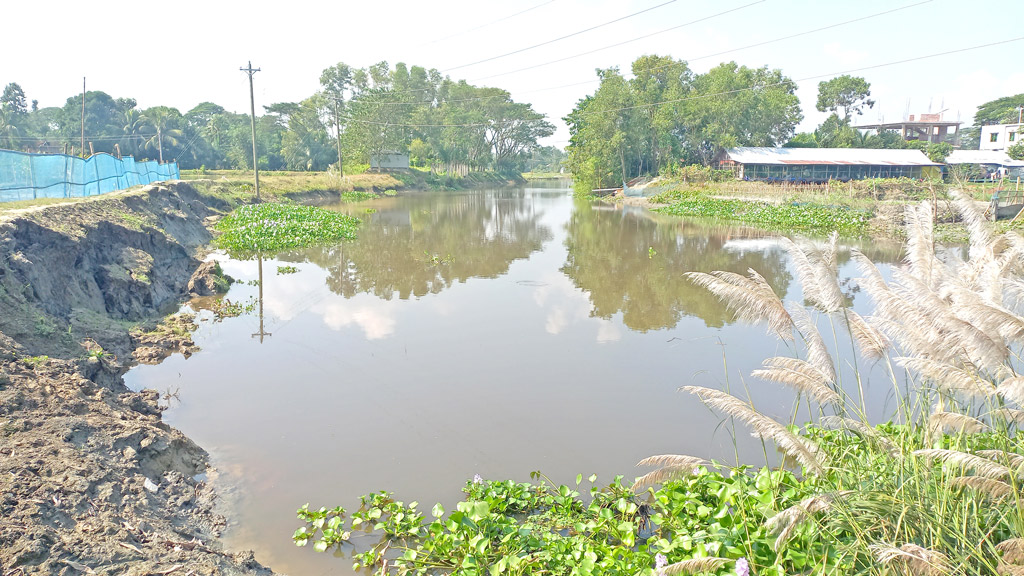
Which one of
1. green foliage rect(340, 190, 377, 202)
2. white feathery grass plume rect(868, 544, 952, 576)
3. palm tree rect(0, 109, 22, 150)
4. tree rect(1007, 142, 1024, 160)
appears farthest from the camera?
palm tree rect(0, 109, 22, 150)

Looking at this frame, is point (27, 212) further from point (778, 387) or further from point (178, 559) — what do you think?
point (778, 387)

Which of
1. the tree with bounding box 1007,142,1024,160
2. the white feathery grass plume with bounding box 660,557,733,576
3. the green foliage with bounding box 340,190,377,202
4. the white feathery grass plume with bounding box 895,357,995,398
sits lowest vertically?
the white feathery grass plume with bounding box 660,557,733,576

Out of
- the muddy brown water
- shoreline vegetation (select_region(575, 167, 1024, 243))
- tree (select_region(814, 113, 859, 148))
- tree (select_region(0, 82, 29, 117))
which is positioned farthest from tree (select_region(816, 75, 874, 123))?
tree (select_region(0, 82, 29, 117))

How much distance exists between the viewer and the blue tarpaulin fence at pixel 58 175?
13.5 m

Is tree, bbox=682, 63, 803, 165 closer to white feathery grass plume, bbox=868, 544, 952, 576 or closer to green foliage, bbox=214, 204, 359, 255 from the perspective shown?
green foliage, bbox=214, 204, 359, 255

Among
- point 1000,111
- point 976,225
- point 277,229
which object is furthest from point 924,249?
point 1000,111

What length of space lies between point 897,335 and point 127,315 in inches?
447

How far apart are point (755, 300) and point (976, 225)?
1701mm

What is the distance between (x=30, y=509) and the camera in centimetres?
371

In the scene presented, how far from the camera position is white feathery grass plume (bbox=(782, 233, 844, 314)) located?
10.9ft

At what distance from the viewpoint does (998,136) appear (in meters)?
59.8

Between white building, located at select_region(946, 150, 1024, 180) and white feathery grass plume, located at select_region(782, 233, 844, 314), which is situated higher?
white building, located at select_region(946, 150, 1024, 180)

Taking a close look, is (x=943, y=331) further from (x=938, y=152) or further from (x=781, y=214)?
(x=938, y=152)

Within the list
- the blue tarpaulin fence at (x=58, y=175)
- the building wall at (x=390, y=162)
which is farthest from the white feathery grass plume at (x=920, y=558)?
the building wall at (x=390, y=162)
